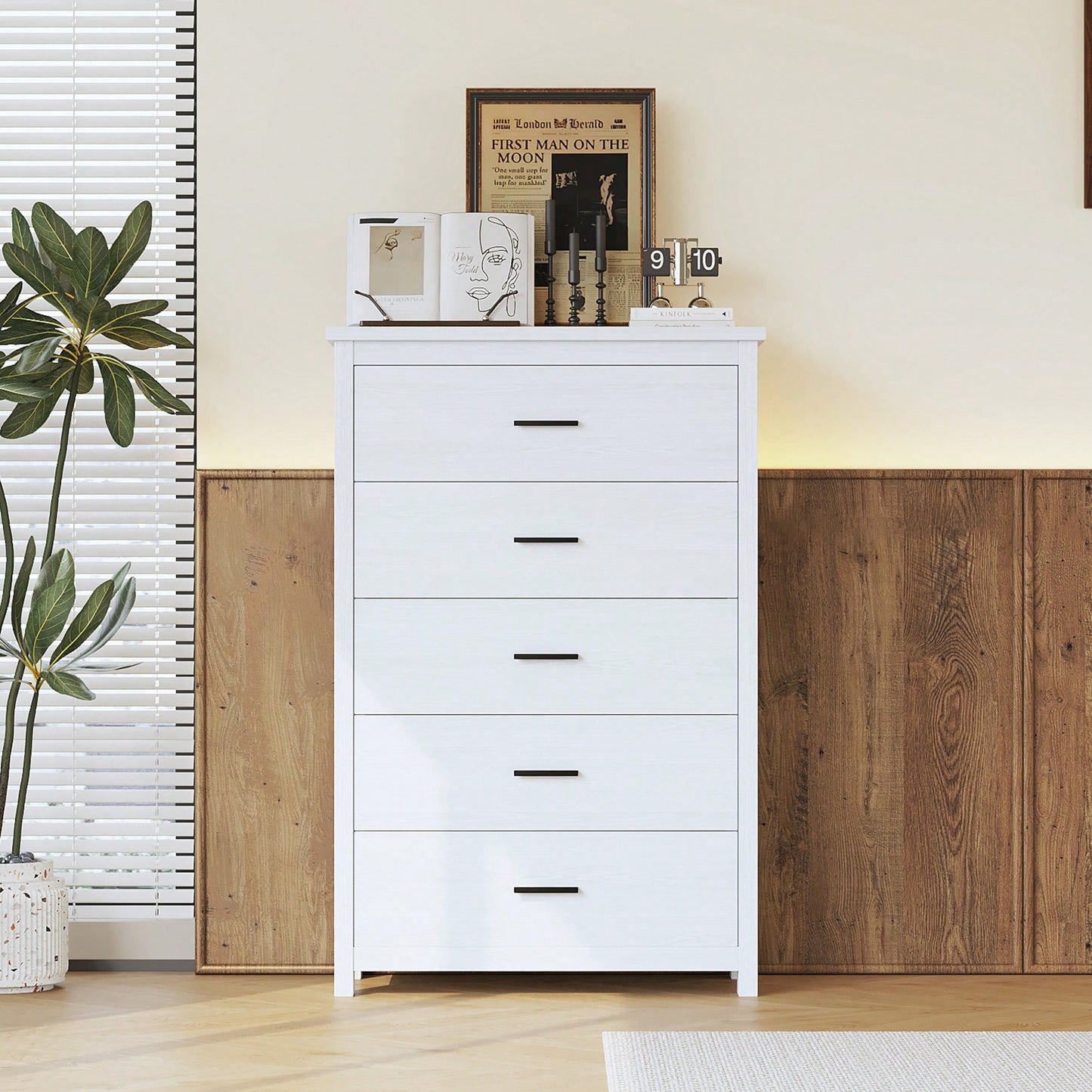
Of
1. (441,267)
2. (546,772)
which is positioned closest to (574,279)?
(441,267)

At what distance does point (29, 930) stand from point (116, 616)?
700 millimetres

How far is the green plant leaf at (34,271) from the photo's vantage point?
247cm

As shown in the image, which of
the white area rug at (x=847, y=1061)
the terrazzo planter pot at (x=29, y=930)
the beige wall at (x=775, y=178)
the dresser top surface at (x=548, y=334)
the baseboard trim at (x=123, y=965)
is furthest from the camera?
the beige wall at (x=775, y=178)

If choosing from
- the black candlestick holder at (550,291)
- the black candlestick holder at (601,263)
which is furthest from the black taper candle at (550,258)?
the black candlestick holder at (601,263)

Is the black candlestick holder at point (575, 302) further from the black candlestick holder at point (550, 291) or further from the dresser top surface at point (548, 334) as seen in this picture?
the dresser top surface at point (548, 334)

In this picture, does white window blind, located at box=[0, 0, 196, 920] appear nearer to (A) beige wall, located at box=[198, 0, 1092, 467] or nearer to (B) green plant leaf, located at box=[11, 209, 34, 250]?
Answer: (A) beige wall, located at box=[198, 0, 1092, 467]

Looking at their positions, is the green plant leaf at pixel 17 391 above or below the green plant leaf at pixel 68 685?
above

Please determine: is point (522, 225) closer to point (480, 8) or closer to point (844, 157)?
point (480, 8)

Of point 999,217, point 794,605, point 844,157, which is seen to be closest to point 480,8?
point 844,157

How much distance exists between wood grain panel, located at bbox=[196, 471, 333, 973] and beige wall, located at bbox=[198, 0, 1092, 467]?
0.25 m

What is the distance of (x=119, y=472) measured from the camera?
9.18 feet

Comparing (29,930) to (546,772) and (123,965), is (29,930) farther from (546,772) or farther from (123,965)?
(546,772)

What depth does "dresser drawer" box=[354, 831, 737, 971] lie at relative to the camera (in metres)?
2.35

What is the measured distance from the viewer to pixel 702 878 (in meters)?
2.35
